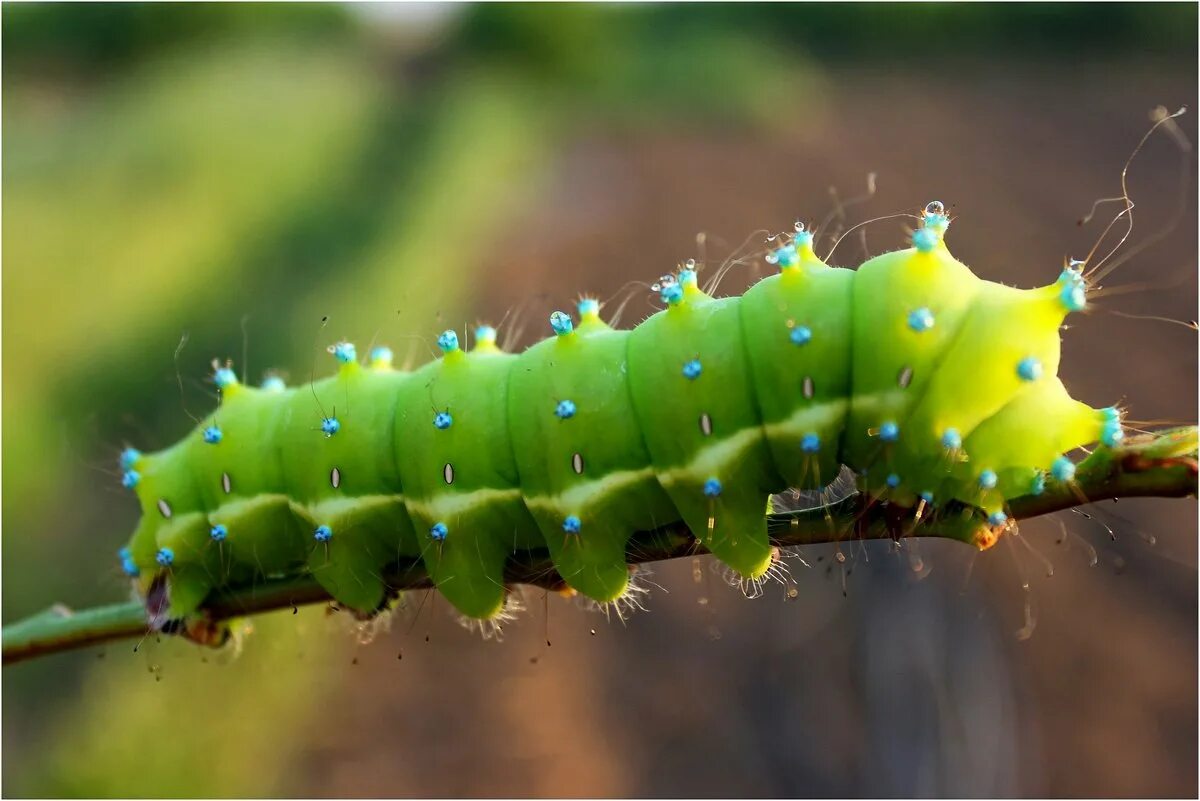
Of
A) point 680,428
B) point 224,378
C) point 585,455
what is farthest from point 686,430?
point 224,378

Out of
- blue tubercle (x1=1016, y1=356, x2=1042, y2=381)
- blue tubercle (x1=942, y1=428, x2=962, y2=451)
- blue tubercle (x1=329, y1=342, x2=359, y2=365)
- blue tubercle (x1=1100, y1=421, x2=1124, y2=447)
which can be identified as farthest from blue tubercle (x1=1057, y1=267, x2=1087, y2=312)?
blue tubercle (x1=329, y1=342, x2=359, y2=365)

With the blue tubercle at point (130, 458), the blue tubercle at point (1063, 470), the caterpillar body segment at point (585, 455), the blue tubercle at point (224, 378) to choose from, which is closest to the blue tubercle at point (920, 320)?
the blue tubercle at point (1063, 470)

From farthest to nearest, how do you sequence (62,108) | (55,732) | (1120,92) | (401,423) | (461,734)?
(1120,92) < (62,108) < (461,734) < (55,732) < (401,423)

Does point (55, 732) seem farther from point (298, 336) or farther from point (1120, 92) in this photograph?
point (1120, 92)

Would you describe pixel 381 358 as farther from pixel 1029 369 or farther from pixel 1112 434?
pixel 1112 434

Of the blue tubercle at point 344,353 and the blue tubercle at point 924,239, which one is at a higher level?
the blue tubercle at point 924,239

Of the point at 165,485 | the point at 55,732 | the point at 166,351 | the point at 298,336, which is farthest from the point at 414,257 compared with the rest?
the point at 165,485

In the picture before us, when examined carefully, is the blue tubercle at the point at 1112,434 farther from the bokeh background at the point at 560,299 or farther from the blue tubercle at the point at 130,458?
the blue tubercle at the point at 130,458
